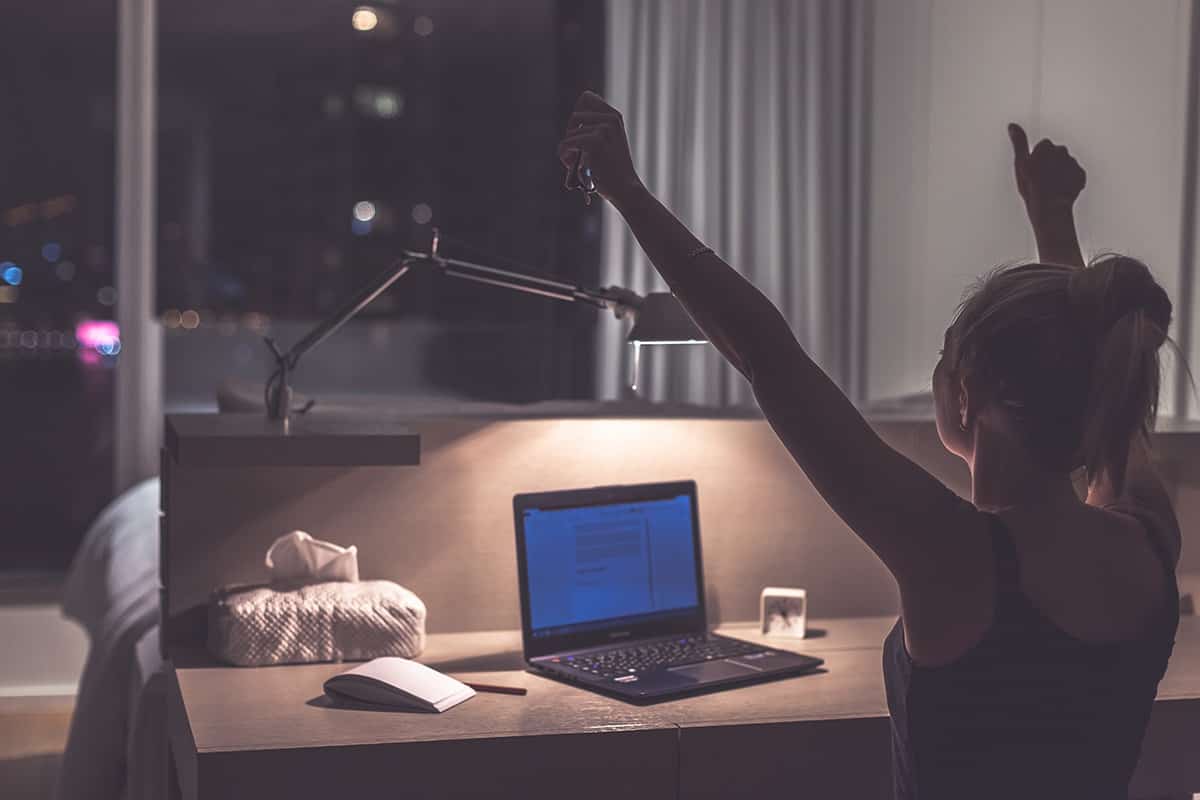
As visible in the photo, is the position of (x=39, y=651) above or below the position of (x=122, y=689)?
below

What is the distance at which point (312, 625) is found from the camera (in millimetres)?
1873

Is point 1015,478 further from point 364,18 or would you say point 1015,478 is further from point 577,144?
point 364,18

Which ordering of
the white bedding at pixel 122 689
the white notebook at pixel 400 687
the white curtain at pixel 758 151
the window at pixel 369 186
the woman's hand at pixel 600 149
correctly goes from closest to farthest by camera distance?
the woman's hand at pixel 600 149
the white notebook at pixel 400 687
the white bedding at pixel 122 689
the white curtain at pixel 758 151
the window at pixel 369 186

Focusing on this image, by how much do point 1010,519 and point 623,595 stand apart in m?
0.95

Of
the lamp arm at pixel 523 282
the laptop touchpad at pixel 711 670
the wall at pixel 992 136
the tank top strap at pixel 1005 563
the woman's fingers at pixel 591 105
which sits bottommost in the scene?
the laptop touchpad at pixel 711 670

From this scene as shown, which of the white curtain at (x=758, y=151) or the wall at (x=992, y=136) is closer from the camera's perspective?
the wall at (x=992, y=136)

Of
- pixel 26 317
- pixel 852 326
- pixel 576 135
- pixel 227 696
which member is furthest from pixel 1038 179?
pixel 26 317

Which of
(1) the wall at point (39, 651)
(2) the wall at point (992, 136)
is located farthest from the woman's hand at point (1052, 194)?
(1) the wall at point (39, 651)

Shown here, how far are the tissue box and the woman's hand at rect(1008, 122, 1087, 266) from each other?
92 centimetres

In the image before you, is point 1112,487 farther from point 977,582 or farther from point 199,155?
point 199,155

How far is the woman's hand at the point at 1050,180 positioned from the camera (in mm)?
1729

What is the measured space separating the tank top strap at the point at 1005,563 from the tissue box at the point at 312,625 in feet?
3.33

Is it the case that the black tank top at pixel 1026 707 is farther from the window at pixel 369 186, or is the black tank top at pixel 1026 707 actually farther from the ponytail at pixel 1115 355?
the window at pixel 369 186

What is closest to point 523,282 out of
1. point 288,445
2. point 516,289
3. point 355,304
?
point 516,289
